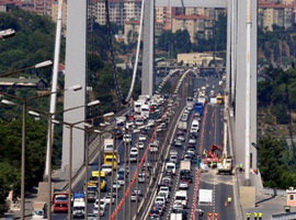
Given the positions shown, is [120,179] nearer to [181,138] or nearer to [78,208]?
[78,208]

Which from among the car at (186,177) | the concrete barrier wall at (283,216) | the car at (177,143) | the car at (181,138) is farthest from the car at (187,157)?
the concrete barrier wall at (283,216)

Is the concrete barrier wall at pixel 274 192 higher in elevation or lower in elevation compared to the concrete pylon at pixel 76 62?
lower

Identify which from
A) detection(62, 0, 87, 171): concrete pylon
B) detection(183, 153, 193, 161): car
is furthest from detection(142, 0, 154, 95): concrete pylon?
detection(62, 0, 87, 171): concrete pylon

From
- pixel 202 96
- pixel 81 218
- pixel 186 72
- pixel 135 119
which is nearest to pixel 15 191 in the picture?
pixel 81 218

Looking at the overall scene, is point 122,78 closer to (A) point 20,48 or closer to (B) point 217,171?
(A) point 20,48

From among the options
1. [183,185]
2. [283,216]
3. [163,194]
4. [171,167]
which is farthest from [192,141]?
[283,216]

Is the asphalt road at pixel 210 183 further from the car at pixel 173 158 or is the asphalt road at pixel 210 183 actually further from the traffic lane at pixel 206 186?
the car at pixel 173 158

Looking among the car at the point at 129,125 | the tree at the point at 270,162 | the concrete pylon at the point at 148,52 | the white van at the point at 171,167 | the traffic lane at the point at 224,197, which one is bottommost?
the tree at the point at 270,162

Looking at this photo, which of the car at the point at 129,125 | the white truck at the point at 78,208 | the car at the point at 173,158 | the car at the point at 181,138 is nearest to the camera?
the white truck at the point at 78,208
